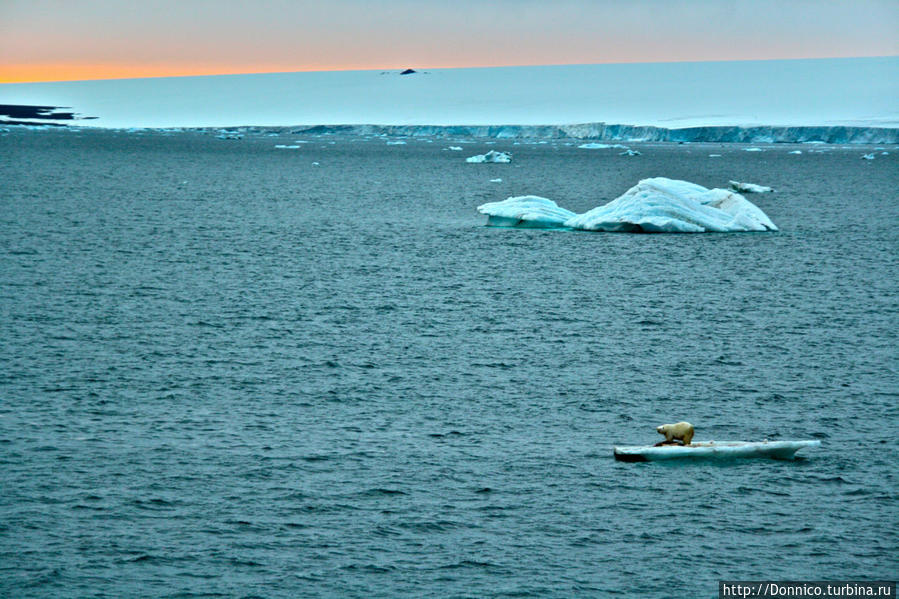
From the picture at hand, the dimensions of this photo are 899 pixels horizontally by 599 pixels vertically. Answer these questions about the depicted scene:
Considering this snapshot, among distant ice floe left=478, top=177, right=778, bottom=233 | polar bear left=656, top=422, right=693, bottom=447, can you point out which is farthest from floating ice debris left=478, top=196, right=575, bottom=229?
polar bear left=656, top=422, right=693, bottom=447

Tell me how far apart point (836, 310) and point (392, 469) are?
1819 cm

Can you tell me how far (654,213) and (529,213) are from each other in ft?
17.7

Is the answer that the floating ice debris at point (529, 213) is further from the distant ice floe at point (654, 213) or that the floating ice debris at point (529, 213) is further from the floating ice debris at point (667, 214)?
the floating ice debris at point (667, 214)

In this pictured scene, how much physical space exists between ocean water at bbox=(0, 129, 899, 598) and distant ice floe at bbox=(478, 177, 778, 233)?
8.00 ft

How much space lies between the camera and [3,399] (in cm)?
1895

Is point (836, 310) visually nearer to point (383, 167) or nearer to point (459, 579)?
point (459, 579)

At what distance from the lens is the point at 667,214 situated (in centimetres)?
4622

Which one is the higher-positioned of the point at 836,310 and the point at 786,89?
the point at 786,89

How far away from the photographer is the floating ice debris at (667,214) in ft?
149

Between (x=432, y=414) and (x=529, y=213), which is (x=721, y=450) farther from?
(x=529, y=213)

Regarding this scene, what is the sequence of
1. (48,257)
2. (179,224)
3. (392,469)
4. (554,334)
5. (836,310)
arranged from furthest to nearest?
(179,224) → (48,257) → (836,310) → (554,334) → (392,469)

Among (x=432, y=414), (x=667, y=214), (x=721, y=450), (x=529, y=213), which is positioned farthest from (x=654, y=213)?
(x=721, y=450)

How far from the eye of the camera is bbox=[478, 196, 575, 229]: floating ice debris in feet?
158

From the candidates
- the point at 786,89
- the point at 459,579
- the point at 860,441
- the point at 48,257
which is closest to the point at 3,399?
the point at 459,579
